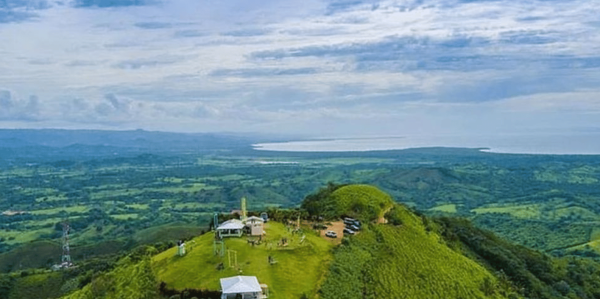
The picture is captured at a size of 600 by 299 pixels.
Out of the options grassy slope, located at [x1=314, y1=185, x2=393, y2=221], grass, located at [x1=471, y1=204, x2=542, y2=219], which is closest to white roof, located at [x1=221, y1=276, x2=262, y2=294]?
grassy slope, located at [x1=314, y1=185, x2=393, y2=221]

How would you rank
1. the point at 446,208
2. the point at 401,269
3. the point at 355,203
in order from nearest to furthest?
the point at 401,269 < the point at 355,203 < the point at 446,208

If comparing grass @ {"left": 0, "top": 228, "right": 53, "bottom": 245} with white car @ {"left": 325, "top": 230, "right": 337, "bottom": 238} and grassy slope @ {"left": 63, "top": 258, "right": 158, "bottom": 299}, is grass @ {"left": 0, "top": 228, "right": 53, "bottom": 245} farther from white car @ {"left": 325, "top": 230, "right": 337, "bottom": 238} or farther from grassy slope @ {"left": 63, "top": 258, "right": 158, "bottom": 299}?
white car @ {"left": 325, "top": 230, "right": 337, "bottom": 238}

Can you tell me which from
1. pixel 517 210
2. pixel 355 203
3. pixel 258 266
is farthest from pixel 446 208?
pixel 258 266

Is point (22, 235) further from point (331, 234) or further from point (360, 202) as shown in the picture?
point (331, 234)

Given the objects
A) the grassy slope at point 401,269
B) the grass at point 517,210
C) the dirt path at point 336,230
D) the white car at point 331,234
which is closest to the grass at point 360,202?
the grassy slope at point 401,269

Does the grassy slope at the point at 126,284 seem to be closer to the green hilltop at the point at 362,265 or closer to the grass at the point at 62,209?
the green hilltop at the point at 362,265

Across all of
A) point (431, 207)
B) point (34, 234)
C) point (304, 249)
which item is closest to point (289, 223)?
point (304, 249)

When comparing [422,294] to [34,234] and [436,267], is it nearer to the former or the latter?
[436,267]
